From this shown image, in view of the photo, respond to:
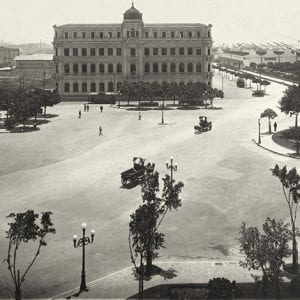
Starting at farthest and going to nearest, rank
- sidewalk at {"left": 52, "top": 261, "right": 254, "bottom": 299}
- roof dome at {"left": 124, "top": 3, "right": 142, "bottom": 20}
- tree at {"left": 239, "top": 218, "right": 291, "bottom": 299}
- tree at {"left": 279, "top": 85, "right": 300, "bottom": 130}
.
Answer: roof dome at {"left": 124, "top": 3, "right": 142, "bottom": 20} → tree at {"left": 279, "top": 85, "right": 300, "bottom": 130} → sidewalk at {"left": 52, "top": 261, "right": 254, "bottom": 299} → tree at {"left": 239, "top": 218, "right": 291, "bottom": 299}

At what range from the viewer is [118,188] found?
38.0m

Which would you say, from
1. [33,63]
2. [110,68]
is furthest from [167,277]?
[33,63]

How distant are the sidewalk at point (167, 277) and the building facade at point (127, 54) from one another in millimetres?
83573

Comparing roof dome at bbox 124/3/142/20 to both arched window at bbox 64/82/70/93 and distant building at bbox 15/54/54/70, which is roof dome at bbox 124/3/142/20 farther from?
distant building at bbox 15/54/54/70

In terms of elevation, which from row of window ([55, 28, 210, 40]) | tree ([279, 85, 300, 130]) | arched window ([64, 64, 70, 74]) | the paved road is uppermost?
row of window ([55, 28, 210, 40])

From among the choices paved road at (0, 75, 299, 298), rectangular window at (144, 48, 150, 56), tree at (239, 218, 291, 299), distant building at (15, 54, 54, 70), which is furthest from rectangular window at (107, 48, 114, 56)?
tree at (239, 218, 291, 299)

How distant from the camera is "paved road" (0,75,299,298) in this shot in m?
26.2

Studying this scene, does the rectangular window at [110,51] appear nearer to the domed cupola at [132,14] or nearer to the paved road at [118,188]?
the domed cupola at [132,14]

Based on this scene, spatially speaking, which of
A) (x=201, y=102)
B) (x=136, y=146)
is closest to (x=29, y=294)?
(x=136, y=146)

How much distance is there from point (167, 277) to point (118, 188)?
15081mm

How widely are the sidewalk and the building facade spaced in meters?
83.6

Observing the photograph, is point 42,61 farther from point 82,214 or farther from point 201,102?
point 82,214

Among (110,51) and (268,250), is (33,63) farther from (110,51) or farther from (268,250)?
(268,250)

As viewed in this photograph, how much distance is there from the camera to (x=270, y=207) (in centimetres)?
3325
